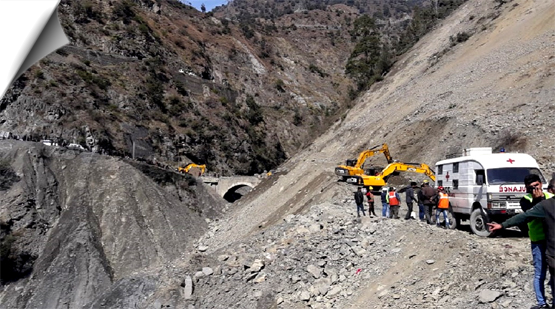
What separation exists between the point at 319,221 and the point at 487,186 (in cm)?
731

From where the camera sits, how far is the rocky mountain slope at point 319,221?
40.3ft

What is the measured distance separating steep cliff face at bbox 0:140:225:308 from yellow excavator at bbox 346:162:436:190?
1313 cm

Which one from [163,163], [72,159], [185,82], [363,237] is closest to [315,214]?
[363,237]

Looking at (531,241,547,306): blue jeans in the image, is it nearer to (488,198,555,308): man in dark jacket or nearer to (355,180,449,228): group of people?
(488,198,555,308): man in dark jacket

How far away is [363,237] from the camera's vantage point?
15656mm

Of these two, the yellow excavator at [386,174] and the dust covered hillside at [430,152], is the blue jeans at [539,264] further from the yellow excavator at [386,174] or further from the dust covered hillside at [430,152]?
the yellow excavator at [386,174]

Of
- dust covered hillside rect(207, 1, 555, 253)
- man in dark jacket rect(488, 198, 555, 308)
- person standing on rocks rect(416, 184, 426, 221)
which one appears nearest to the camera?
man in dark jacket rect(488, 198, 555, 308)

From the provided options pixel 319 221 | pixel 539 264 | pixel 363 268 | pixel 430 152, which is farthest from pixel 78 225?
pixel 539 264

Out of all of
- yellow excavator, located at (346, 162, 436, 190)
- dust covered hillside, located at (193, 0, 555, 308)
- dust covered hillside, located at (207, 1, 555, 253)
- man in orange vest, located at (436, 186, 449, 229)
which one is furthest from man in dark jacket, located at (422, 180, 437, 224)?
yellow excavator, located at (346, 162, 436, 190)

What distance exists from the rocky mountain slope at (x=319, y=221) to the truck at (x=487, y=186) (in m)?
0.69

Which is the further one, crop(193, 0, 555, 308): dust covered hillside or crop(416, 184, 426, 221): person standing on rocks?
crop(416, 184, 426, 221): person standing on rocks

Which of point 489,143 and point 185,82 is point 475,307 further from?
point 185,82
